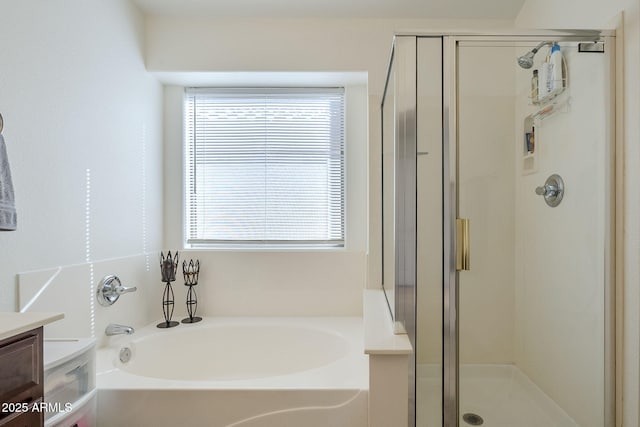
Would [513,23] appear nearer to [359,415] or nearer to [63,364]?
[359,415]

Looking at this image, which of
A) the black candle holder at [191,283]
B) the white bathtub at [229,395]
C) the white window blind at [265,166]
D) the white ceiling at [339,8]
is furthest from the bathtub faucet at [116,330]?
the white ceiling at [339,8]

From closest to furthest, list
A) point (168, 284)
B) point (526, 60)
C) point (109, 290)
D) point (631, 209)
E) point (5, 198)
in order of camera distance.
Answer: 1. point (5, 198)
2. point (631, 209)
3. point (526, 60)
4. point (109, 290)
5. point (168, 284)

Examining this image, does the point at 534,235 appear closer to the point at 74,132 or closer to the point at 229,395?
the point at 229,395

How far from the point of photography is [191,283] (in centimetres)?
232

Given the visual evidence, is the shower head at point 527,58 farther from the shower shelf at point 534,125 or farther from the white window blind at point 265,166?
the white window blind at point 265,166

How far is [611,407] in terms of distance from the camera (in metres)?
1.35

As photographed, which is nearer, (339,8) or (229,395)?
(229,395)

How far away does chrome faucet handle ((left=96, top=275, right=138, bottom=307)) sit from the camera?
176cm

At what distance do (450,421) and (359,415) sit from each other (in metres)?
0.36

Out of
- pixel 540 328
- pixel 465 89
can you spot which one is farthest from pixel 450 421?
pixel 465 89

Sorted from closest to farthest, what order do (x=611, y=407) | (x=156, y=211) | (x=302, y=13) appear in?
(x=611, y=407) < (x=302, y=13) < (x=156, y=211)

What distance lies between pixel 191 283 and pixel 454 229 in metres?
1.74

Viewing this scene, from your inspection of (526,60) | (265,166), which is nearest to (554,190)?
(526,60)

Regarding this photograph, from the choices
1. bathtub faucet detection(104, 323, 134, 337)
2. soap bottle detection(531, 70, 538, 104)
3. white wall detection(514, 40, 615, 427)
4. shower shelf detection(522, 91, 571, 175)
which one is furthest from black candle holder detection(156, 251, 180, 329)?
soap bottle detection(531, 70, 538, 104)
